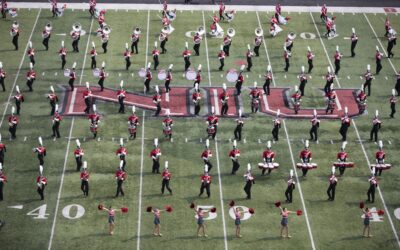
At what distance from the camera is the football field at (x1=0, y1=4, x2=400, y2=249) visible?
123ft

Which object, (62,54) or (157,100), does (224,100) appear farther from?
(62,54)

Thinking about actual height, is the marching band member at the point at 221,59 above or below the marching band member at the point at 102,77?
below

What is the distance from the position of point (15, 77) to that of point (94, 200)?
1266 cm

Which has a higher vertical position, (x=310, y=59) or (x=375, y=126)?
(x=375, y=126)

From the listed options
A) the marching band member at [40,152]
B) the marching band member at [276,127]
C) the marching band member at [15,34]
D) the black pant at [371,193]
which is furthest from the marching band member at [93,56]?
the black pant at [371,193]

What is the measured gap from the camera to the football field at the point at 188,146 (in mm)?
37438

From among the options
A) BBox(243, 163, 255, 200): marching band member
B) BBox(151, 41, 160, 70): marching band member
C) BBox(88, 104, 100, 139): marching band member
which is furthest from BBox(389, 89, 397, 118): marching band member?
BBox(88, 104, 100, 139): marching band member

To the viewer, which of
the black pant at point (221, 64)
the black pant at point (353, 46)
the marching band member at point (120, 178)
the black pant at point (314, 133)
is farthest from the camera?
the black pant at point (353, 46)

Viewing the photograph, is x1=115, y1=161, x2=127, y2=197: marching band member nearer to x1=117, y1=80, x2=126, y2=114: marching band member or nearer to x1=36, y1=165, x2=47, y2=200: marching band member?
x1=36, y1=165, x2=47, y2=200: marching band member

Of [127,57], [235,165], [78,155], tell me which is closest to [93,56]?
[127,57]

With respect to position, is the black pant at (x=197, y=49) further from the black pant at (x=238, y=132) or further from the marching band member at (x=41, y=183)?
the marching band member at (x=41, y=183)

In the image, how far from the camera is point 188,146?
143 feet

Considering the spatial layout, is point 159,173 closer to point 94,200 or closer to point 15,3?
point 94,200

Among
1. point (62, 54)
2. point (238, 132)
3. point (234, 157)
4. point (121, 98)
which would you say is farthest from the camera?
point (62, 54)
